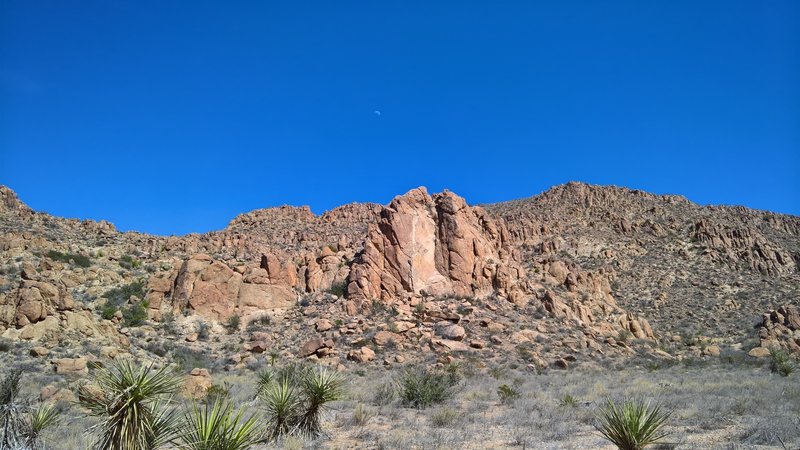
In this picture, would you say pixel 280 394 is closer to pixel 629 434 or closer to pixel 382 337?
pixel 629 434

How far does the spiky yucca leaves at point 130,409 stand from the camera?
243 inches

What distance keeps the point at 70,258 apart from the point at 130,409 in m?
27.5

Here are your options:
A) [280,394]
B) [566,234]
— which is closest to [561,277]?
[566,234]

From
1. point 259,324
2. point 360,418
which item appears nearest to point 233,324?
point 259,324

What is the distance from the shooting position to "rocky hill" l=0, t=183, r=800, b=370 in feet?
82.7

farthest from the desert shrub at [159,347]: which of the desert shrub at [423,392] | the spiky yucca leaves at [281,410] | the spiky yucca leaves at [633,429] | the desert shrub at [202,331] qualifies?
the spiky yucca leaves at [633,429]

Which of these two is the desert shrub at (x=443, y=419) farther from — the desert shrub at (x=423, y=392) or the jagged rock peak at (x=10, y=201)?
the jagged rock peak at (x=10, y=201)

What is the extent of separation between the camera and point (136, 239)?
125 feet

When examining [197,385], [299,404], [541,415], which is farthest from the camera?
[197,385]

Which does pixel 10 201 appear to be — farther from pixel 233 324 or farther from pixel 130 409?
Result: pixel 130 409

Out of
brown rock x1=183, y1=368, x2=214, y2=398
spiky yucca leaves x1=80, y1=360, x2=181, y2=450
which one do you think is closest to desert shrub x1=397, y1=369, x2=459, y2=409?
brown rock x1=183, y1=368, x2=214, y2=398

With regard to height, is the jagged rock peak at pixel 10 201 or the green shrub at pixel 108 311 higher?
the jagged rock peak at pixel 10 201

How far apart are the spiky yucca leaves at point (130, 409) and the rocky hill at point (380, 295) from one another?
15237 mm

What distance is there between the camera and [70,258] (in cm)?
2844
